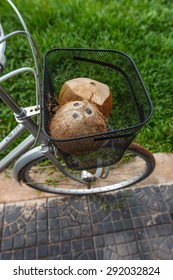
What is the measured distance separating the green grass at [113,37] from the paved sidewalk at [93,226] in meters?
0.58

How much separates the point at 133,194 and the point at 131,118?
101cm

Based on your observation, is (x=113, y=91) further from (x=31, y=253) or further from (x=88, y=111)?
(x=31, y=253)

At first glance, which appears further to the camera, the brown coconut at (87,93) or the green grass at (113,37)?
the green grass at (113,37)

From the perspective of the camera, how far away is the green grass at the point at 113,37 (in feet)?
8.86

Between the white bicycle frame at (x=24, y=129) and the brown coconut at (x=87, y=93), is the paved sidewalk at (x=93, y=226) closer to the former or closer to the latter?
the white bicycle frame at (x=24, y=129)

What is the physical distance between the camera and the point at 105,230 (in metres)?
2.12

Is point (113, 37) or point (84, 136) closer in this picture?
point (84, 136)

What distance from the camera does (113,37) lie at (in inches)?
123

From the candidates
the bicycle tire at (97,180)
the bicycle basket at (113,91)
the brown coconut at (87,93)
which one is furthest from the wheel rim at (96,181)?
the brown coconut at (87,93)

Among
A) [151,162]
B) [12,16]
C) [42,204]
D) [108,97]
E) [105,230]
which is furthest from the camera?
[12,16]

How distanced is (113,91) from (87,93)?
341mm

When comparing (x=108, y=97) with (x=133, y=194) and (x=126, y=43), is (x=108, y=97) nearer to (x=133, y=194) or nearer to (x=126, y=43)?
(x=133, y=194)

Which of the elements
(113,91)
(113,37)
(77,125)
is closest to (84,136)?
(77,125)
